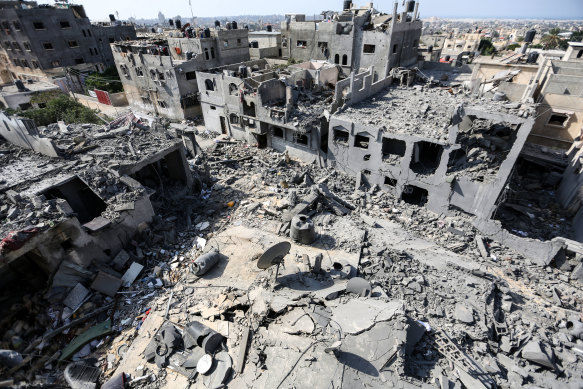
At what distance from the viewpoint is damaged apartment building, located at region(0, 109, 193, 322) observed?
12008mm

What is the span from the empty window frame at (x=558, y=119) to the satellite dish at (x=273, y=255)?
2603cm

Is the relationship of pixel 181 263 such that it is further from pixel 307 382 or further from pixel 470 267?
pixel 470 267

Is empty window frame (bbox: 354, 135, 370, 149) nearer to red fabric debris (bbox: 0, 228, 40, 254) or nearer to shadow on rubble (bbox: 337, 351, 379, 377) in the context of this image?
shadow on rubble (bbox: 337, 351, 379, 377)

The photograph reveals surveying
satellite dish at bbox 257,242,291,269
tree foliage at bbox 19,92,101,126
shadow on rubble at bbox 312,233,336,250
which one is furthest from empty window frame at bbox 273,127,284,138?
tree foliage at bbox 19,92,101,126

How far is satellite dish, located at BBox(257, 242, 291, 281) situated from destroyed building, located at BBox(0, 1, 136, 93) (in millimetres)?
44583

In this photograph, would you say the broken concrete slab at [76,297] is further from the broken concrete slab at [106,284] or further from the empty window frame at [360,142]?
the empty window frame at [360,142]

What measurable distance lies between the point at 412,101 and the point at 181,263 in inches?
859

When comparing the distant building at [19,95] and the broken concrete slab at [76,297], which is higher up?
the distant building at [19,95]

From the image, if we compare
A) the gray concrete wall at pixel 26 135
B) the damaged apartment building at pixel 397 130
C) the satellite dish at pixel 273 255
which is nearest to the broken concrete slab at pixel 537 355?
the damaged apartment building at pixel 397 130

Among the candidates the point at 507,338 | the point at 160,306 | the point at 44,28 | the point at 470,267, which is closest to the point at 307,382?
the point at 160,306

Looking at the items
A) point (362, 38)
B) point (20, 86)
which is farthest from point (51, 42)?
point (362, 38)

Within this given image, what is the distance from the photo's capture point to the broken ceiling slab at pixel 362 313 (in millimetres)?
9938

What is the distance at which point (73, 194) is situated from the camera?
51.8ft

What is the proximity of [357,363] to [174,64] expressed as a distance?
3338 cm
